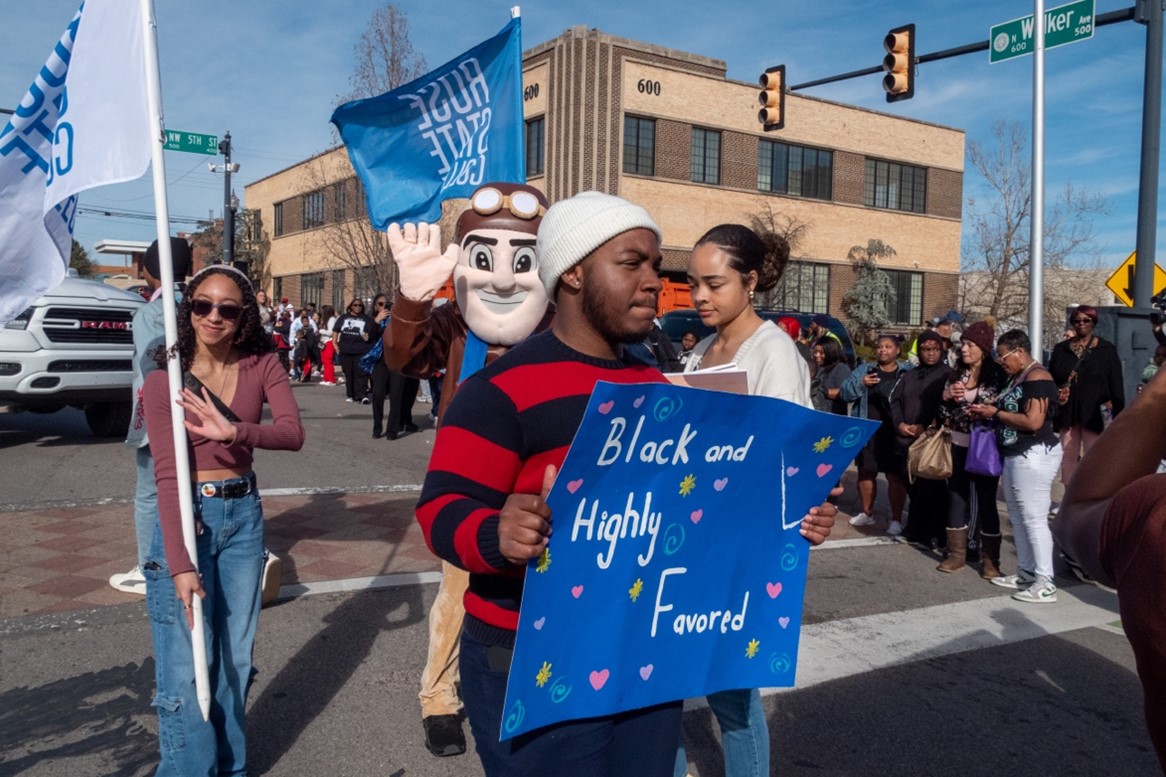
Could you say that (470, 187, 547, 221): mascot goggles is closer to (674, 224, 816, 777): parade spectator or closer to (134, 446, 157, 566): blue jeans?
(674, 224, 816, 777): parade spectator

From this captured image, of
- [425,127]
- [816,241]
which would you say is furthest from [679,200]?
[425,127]

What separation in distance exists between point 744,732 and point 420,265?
205 centimetres

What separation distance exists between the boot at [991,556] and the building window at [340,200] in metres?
25.0

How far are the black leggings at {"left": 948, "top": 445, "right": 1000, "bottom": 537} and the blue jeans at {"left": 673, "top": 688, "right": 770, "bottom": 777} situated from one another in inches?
180

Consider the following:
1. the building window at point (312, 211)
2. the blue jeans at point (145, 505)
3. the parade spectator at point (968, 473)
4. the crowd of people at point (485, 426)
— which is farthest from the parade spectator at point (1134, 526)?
the building window at point (312, 211)

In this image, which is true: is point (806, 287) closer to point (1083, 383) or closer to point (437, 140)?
point (1083, 383)

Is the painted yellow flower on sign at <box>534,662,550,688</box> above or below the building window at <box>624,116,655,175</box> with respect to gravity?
below

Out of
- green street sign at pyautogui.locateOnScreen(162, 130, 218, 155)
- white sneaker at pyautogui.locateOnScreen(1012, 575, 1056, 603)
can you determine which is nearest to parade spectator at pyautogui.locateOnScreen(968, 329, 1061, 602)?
white sneaker at pyautogui.locateOnScreen(1012, 575, 1056, 603)

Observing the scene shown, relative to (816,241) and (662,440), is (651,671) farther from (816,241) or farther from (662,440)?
(816,241)

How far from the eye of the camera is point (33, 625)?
189 inches

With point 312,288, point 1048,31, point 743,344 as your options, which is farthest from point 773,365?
point 312,288

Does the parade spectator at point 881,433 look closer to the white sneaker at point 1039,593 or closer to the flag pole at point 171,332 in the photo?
the white sneaker at point 1039,593

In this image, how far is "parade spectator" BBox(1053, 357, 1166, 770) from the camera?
4.21 ft

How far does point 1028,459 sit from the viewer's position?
6344 millimetres
